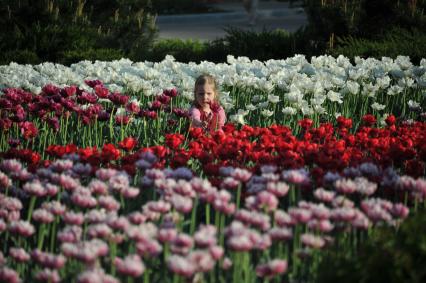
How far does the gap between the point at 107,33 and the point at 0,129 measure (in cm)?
574

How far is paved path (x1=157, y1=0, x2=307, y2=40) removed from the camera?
2072 cm

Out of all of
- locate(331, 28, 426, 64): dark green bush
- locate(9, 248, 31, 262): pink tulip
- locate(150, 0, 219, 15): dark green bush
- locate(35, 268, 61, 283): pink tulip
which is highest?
locate(35, 268, 61, 283): pink tulip

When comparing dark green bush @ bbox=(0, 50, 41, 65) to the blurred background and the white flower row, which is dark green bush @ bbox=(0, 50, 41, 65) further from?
the white flower row

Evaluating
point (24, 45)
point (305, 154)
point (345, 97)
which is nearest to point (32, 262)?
point (305, 154)

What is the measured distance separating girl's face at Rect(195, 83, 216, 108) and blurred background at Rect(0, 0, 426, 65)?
3368 mm

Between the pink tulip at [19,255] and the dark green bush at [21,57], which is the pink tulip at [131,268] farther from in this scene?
the dark green bush at [21,57]

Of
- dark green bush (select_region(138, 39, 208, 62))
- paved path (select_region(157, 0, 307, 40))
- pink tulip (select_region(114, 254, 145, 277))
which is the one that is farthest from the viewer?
paved path (select_region(157, 0, 307, 40))

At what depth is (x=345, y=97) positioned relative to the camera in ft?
26.9

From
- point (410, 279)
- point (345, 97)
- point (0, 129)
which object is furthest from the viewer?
point (345, 97)

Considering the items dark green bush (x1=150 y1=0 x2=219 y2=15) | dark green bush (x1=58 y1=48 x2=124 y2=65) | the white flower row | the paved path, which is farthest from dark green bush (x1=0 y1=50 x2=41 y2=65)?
dark green bush (x1=150 y1=0 x2=219 y2=15)

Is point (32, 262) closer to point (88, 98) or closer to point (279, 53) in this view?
point (88, 98)

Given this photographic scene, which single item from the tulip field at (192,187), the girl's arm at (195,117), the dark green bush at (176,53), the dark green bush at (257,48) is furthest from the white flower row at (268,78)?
the dark green bush at (176,53)

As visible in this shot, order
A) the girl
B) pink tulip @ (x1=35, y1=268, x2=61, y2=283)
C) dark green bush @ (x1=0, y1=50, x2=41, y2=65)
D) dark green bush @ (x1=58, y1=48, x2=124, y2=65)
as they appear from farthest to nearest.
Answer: dark green bush @ (x1=58, y1=48, x2=124, y2=65), dark green bush @ (x1=0, y1=50, x2=41, y2=65), the girl, pink tulip @ (x1=35, y1=268, x2=61, y2=283)

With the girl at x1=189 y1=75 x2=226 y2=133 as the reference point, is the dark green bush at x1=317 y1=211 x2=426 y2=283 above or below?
above
